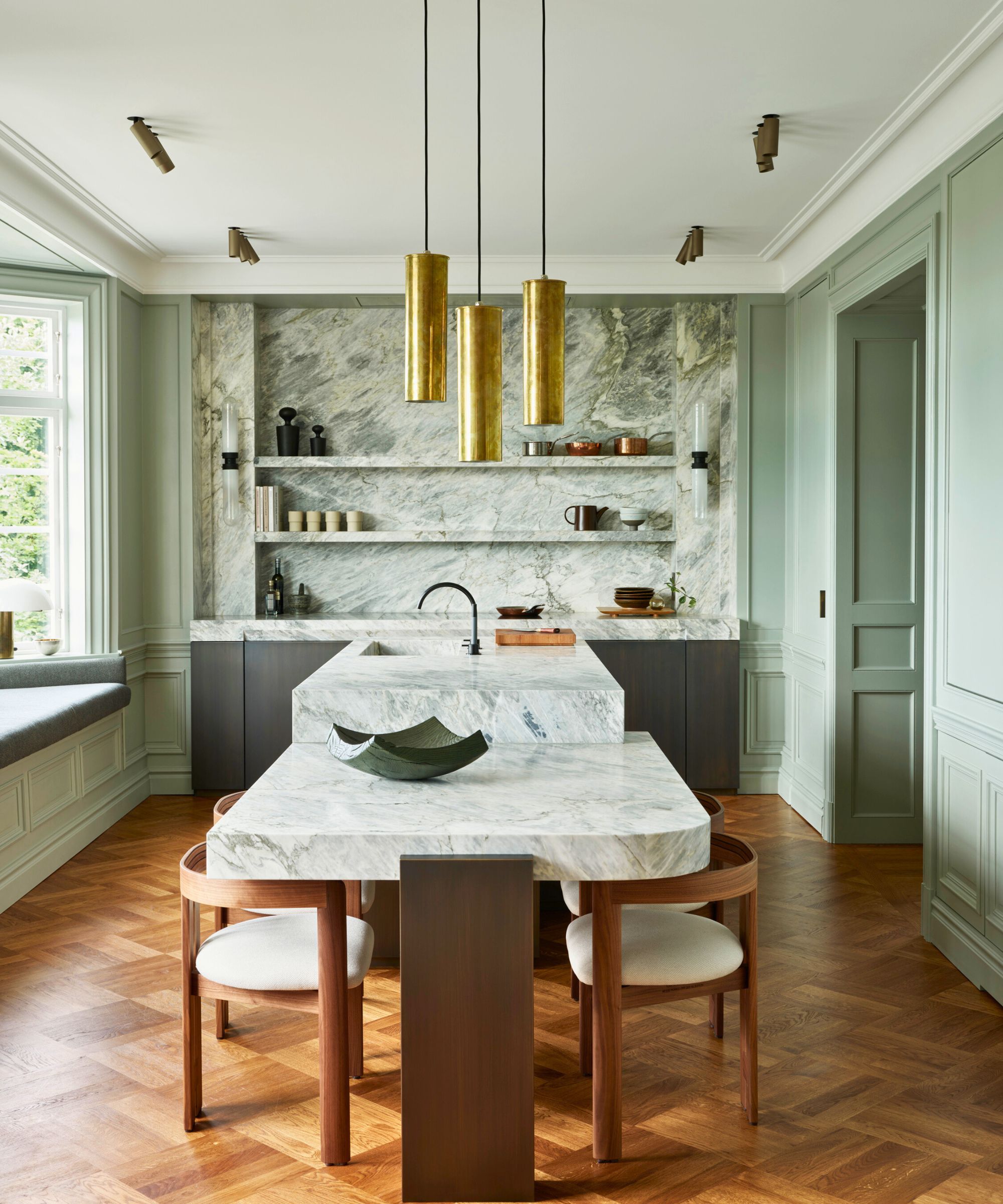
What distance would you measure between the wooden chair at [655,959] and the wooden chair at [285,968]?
551mm

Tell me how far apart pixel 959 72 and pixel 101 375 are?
405 cm

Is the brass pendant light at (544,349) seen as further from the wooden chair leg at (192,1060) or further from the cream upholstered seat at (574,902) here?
the wooden chair leg at (192,1060)

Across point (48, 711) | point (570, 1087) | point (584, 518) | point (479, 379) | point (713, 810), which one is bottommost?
point (570, 1087)

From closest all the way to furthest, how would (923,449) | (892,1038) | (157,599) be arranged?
(892,1038) → (923,449) → (157,599)

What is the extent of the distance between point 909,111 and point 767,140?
1.60 feet

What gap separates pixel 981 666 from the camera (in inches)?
127

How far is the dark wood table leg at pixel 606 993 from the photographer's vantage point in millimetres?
2189

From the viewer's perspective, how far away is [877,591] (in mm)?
4801

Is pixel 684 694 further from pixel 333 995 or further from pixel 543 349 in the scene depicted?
pixel 333 995

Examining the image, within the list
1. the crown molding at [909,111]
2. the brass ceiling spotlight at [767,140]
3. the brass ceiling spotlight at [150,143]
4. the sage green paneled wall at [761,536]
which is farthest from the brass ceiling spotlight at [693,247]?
the brass ceiling spotlight at [150,143]

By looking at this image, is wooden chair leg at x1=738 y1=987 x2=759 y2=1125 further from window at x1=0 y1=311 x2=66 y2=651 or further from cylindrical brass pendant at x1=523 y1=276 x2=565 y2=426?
window at x1=0 y1=311 x2=66 y2=651

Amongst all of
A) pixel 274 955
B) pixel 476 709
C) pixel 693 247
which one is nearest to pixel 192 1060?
A: pixel 274 955

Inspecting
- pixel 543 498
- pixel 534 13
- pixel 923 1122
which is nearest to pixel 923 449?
pixel 543 498

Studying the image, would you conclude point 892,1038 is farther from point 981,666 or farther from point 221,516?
point 221,516
